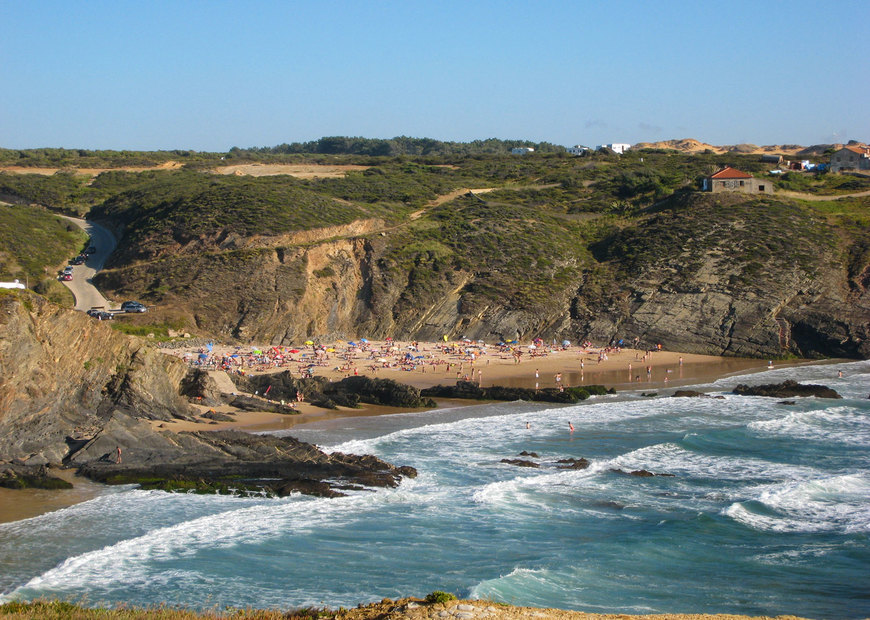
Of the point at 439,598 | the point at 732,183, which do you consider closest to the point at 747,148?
the point at 732,183

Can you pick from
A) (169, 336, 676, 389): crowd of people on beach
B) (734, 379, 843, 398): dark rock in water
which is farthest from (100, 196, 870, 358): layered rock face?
(734, 379, 843, 398): dark rock in water

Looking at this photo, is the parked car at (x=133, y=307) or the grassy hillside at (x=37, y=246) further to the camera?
the grassy hillside at (x=37, y=246)

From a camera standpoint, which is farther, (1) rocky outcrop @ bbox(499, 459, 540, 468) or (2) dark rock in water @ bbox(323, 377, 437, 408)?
(2) dark rock in water @ bbox(323, 377, 437, 408)

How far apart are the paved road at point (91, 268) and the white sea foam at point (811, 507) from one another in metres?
37.8

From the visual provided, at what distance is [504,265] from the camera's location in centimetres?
5531

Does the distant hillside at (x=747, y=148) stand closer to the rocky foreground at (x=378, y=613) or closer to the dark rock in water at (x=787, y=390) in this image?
the dark rock in water at (x=787, y=390)

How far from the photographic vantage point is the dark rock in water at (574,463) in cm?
2488

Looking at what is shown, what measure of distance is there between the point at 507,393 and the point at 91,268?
1343 inches

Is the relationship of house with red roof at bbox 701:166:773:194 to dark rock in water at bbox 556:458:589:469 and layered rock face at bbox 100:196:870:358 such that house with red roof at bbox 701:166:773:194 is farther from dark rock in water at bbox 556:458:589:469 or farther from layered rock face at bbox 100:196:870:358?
dark rock in water at bbox 556:458:589:469

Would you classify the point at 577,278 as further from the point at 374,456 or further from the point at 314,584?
the point at 314,584

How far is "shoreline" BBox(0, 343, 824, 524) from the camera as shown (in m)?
30.6

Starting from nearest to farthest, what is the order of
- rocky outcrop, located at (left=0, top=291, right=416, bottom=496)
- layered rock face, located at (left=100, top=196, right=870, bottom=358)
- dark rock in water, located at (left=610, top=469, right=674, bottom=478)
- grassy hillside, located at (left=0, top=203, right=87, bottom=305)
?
rocky outcrop, located at (left=0, top=291, right=416, bottom=496) < dark rock in water, located at (left=610, top=469, right=674, bottom=478) < layered rock face, located at (left=100, top=196, right=870, bottom=358) < grassy hillside, located at (left=0, top=203, right=87, bottom=305)

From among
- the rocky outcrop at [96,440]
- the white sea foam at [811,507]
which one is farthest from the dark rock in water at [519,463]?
the white sea foam at [811,507]

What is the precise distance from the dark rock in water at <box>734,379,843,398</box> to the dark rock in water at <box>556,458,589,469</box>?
1482 cm
